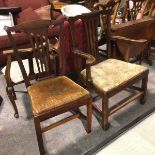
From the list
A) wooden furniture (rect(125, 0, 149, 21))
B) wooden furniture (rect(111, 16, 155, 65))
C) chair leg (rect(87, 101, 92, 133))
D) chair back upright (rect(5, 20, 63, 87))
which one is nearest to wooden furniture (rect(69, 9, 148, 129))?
chair leg (rect(87, 101, 92, 133))

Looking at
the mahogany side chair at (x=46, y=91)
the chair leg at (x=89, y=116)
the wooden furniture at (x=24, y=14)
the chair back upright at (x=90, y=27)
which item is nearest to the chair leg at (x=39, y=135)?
the mahogany side chair at (x=46, y=91)

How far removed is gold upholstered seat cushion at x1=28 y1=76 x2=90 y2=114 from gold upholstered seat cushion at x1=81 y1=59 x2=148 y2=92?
0.62 ft

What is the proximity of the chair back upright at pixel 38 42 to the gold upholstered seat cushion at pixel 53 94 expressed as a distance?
129mm

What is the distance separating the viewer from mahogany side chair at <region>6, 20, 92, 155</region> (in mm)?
1611

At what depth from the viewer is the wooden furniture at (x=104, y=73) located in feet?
6.00

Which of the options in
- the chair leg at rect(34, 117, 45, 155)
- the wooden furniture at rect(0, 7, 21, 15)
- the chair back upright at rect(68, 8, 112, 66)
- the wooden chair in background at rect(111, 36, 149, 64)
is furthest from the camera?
the wooden furniture at rect(0, 7, 21, 15)

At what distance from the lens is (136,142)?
1.85 metres

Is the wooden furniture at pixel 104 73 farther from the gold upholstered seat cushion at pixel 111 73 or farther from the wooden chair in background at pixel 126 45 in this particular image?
the wooden chair in background at pixel 126 45

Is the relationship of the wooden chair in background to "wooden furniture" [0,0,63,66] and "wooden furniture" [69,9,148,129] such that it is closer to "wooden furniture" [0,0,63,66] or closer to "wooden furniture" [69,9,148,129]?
"wooden furniture" [69,9,148,129]

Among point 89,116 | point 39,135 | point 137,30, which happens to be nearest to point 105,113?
point 89,116

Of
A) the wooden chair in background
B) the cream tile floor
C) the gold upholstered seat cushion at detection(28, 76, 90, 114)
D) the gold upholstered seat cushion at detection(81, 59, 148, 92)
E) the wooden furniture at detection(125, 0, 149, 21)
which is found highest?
the wooden furniture at detection(125, 0, 149, 21)

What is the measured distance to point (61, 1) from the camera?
4.83m

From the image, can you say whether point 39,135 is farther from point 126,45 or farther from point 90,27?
point 126,45

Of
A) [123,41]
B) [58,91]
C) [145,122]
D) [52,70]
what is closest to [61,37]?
[52,70]
